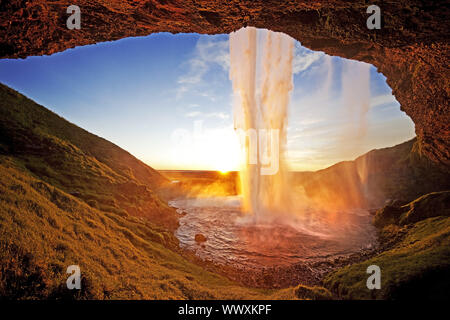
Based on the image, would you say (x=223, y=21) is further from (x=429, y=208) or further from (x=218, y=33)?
(x=429, y=208)

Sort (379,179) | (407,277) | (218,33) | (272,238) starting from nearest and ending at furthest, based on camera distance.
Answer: (407,277)
(218,33)
(272,238)
(379,179)

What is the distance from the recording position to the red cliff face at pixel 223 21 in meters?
6.43

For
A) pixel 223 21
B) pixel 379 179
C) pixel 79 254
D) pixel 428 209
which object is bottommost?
pixel 79 254

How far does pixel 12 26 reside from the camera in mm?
6941

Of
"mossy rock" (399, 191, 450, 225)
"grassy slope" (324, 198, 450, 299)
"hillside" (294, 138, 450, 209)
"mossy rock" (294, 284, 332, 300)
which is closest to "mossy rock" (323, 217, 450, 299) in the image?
"grassy slope" (324, 198, 450, 299)

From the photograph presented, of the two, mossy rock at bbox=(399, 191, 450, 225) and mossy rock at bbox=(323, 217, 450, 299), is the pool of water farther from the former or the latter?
mossy rock at bbox=(323, 217, 450, 299)

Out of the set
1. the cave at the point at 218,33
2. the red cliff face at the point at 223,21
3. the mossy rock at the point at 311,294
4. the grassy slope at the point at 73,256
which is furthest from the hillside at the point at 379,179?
the grassy slope at the point at 73,256

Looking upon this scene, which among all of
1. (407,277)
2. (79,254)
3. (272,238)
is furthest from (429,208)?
(79,254)

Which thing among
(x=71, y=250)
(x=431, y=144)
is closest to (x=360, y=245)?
(x=431, y=144)

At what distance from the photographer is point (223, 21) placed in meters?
7.80

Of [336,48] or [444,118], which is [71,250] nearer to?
[336,48]

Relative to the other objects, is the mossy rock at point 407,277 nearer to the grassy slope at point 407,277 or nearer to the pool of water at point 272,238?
the grassy slope at point 407,277

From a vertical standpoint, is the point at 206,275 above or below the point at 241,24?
below
